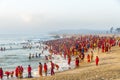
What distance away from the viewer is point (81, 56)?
4384 centimetres

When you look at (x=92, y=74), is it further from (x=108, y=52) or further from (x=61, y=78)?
(x=108, y=52)

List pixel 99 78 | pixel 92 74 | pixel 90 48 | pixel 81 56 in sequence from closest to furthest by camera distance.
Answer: pixel 99 78
pixel 92 74
pixel 81 56
pixel 90 48

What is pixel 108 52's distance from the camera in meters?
46.5

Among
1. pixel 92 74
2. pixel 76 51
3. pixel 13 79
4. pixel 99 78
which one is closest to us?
pixel 99 78

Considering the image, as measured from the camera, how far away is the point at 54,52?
6850cm

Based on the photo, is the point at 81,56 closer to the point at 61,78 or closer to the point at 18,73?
the point at 18,73

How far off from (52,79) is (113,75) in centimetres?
469

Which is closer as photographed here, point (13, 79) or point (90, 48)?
point (13, 79)

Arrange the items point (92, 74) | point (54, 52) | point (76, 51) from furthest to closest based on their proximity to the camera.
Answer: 1. point (54, 52)
2. point (76, 51)
3. point (92, 74)

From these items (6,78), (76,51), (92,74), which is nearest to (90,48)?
(76,51)

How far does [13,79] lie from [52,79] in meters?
8.31

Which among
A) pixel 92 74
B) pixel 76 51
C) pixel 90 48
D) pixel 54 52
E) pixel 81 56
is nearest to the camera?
pixel 92 74

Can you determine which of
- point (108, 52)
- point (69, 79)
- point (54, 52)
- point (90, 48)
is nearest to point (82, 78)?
point (69, 79)

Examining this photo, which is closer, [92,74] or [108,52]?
[92,74]
